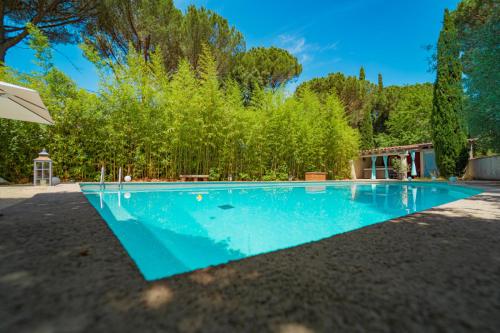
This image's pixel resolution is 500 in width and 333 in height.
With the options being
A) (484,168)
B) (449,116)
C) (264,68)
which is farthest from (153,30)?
(484,168)

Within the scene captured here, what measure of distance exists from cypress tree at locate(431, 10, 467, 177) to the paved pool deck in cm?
1043

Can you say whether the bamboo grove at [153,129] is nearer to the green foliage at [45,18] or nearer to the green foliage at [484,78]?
the green foliage at [45,18]

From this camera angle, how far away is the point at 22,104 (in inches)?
140

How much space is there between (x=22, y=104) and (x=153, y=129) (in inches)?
163

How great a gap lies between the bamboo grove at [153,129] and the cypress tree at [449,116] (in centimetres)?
552

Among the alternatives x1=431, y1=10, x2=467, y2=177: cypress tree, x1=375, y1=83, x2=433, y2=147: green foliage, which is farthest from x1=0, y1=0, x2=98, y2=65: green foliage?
x1=375, y1=83, x2=433, y2=147: green foliage

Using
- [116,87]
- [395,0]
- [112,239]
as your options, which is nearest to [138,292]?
[112,239]

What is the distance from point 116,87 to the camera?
7262 millimetres

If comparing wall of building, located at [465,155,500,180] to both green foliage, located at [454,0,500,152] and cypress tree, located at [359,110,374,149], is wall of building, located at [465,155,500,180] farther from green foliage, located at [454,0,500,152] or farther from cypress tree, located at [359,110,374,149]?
cypress tree, located at [359,110,374,149]

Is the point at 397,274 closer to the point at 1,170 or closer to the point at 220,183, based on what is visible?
the point at 220,183

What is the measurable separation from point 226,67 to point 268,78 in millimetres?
2835

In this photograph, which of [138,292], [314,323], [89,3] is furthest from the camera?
[89,3]

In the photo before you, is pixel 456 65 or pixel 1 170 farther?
pixel 456 65

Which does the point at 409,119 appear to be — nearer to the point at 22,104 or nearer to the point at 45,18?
the point at 22,104
